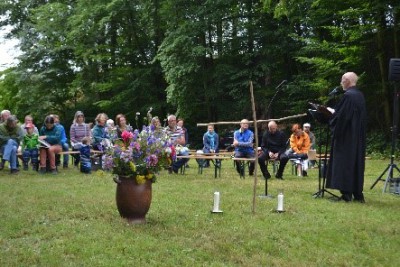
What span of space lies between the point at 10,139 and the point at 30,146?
18.9 inches

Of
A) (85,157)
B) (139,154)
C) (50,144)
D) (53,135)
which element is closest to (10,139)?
(50,144)

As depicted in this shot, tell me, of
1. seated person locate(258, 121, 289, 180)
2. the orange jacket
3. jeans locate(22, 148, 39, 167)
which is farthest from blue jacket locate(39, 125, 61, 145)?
the orange jacket

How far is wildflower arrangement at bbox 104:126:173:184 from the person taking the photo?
5.71m

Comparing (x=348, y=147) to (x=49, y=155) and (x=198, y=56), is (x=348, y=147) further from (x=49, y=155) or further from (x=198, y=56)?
(x=198, y=56)

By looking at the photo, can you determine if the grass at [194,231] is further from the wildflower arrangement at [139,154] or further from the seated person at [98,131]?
the seated person at [98,131]

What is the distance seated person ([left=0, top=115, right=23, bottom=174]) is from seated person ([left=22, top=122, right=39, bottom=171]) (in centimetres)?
18

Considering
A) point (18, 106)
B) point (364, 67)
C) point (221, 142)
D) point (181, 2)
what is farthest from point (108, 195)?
point (18, 106)

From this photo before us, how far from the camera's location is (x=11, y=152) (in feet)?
37.5

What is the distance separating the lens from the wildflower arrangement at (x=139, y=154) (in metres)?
5.71

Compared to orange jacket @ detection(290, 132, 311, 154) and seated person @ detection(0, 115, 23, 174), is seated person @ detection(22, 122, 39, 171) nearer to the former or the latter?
seated person @ detection(0, 115, 23, 174)

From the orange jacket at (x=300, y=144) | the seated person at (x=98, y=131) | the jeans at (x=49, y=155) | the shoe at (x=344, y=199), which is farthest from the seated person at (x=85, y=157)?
the shoe at (x=344, y=199)

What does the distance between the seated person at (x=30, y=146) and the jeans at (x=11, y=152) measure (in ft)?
0.97

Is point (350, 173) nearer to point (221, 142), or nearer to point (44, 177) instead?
point (44, 177)

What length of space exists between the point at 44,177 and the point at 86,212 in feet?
15.7
